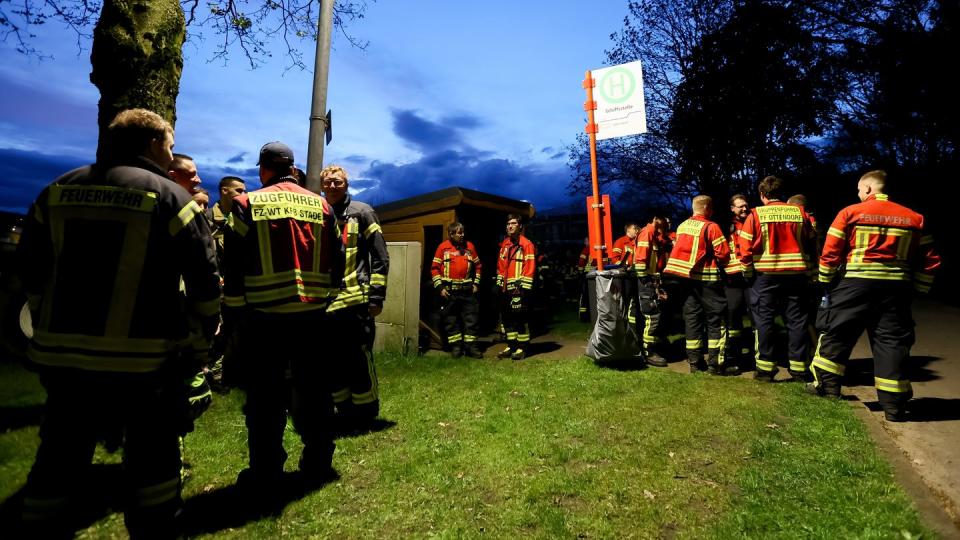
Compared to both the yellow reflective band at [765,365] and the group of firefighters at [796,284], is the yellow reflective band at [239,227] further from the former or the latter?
the yellow reflective band at [765,365]

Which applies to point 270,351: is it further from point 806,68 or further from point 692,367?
point 806,68

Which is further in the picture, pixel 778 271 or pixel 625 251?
pixel 625 251

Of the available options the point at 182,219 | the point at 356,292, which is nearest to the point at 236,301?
the point at 182,219

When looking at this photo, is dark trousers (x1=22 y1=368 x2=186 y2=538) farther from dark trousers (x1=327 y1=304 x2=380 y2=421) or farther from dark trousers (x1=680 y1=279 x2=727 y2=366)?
dark trousers (x1=680 y1=279 x2=727 y2=366)

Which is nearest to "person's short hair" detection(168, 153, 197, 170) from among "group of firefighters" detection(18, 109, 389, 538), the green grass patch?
"group of firefighters" detection(18, 109, 389, 538)

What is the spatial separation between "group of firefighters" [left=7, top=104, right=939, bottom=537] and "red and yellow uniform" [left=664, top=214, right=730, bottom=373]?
99cm

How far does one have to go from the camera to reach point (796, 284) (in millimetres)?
5859

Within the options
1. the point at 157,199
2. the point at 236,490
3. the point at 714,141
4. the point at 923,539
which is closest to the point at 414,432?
the point at 236,490

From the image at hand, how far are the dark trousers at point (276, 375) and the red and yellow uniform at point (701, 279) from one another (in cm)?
501

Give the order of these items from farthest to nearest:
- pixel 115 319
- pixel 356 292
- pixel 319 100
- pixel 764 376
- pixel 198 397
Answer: pixel 764 376 → pixel 319 100 → pixel 356 292 → pixel 198 397 → pixel 115 319

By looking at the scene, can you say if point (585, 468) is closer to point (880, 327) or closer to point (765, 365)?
point (880, 327)

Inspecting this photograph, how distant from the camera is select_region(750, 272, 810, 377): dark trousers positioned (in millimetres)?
5812

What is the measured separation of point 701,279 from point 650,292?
2.74 feet

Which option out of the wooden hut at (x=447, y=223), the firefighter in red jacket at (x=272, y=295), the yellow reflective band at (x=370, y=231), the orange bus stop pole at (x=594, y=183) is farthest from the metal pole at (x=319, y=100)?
the wooden hut at (x=447, y=223)
